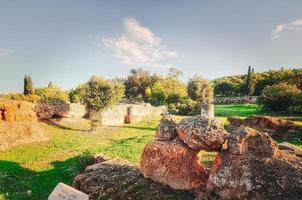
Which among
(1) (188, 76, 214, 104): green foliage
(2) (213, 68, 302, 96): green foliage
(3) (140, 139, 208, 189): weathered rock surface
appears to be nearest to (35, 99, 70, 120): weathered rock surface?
(3) (140, 139, 208, 189): weathered rock surface

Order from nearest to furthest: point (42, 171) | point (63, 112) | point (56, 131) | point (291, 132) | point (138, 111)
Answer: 1. point (42, 171)
2. point (291, 132)
3. point (56, 131)
4. point (63, 112)
5. point (138, 111)

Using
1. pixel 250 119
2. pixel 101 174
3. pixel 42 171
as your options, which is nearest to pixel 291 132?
pixel 250 119

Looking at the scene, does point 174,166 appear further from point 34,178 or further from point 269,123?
point 269,123

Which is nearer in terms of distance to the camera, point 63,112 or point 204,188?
point 204,188

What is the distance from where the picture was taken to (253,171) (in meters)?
8.92

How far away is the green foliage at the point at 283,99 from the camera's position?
3850cm

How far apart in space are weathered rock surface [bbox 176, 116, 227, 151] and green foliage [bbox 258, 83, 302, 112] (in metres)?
32.6

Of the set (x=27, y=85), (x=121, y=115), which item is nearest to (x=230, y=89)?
(x=27, y=85)

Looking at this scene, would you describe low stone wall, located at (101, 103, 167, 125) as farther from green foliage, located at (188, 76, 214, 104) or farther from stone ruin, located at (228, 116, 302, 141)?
green foliage, located at (188, 76, 214, 104)

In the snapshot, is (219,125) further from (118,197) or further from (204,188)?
(118,197)

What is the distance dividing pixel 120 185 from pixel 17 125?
1618 cm

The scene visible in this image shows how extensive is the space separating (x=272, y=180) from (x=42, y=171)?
12478 millimetres

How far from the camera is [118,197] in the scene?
9992mm

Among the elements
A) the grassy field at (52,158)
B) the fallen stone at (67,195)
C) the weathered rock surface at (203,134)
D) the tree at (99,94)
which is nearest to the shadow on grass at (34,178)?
the grassy field at (52,158)
